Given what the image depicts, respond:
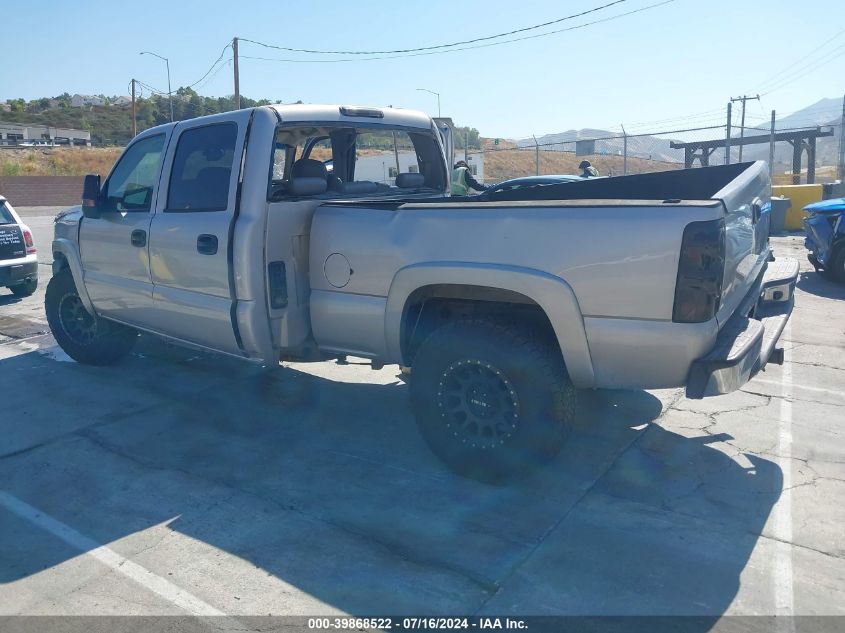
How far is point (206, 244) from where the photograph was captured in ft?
16.2

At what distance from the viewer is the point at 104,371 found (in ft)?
22.1

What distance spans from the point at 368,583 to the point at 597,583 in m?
1.00

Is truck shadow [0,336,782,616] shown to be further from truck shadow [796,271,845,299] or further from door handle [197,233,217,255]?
truck shadow [796,271,845,299]

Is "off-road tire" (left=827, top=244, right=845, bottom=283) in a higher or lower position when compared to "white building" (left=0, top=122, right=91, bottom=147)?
lower

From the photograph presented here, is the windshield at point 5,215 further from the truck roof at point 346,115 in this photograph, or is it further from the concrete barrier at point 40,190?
the concrete barrier at point 40,190

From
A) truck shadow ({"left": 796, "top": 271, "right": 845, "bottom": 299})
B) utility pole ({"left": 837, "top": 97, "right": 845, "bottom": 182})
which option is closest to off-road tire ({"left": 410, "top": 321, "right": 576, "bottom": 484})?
truck shadow ({"left": 796, "top": 271, "right": 845, "bottom": 299})

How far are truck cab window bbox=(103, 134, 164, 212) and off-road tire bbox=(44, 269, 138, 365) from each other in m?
1.13

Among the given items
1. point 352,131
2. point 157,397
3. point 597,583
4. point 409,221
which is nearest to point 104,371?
point 157,397

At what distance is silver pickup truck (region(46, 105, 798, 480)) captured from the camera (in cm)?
360

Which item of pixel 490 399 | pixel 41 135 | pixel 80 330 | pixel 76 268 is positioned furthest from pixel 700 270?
pixel 41 135

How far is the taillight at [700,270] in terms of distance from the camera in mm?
3420

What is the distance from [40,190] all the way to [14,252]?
35981 mm

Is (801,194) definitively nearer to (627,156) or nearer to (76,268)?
(627,156)

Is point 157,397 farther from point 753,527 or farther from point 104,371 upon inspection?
point 753,527
